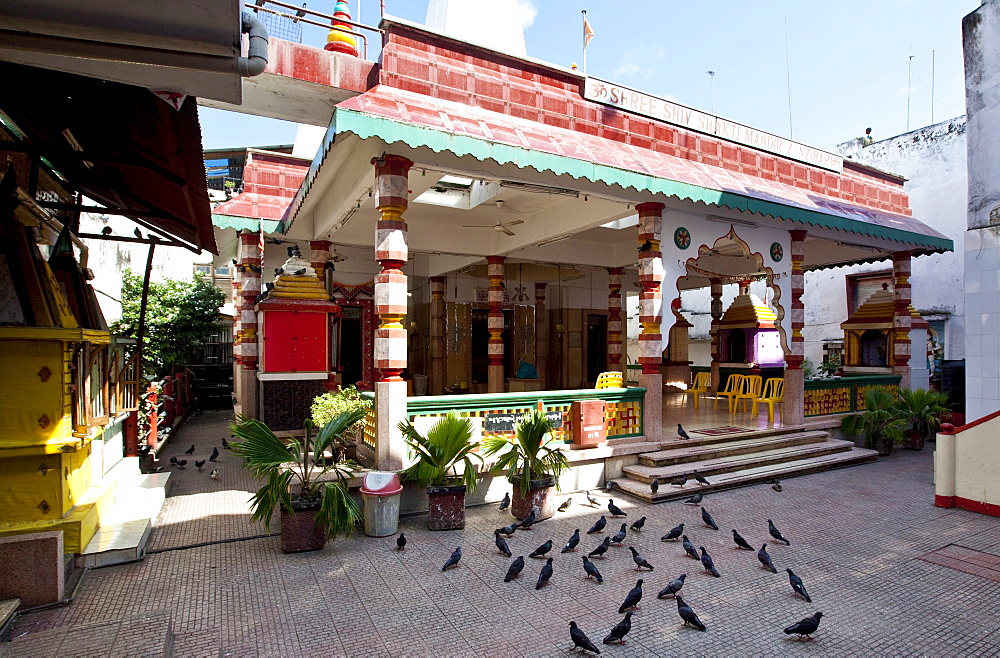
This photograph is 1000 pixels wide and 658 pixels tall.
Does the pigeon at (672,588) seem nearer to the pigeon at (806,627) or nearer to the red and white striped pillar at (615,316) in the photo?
the pigeon at (806,627)

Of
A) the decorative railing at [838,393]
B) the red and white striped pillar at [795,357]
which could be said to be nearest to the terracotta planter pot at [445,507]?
the red and white striped pillar at [795,357]

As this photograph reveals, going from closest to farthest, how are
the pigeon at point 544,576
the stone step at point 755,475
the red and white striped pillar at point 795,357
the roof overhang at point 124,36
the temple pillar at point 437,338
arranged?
1. the roof overhang at point 124,36
2. the pigeon at point 544,576
3. the stone step at point 755,475
4. the red and white striped pillar at point 795,357
5. the temple pillar at point 437,338

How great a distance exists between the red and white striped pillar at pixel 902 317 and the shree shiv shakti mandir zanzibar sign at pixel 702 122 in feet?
8.93

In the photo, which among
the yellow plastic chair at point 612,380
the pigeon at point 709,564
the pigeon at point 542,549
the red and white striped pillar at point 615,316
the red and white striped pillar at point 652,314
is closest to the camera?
the pigeon at point 709,564

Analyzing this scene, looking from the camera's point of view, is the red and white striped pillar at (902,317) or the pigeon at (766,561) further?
the red and white striped pillar at (902,317)

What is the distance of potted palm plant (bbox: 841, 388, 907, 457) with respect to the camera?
9852 millimetres

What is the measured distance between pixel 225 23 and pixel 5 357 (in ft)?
11.5

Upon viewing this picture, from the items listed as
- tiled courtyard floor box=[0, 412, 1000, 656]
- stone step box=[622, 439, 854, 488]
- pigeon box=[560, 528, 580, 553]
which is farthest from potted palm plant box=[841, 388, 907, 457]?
pigeon box=[560, 528, 580, 553]

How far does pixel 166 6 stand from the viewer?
2.05 metres

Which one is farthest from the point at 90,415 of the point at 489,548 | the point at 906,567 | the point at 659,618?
the point at 906,567

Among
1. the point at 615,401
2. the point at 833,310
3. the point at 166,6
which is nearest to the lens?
the point at 166,6

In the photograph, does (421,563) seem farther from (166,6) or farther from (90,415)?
(166,6)

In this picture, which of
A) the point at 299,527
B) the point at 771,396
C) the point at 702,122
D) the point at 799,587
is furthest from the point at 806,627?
the point at 771,396

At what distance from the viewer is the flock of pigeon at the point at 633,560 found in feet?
11.7
